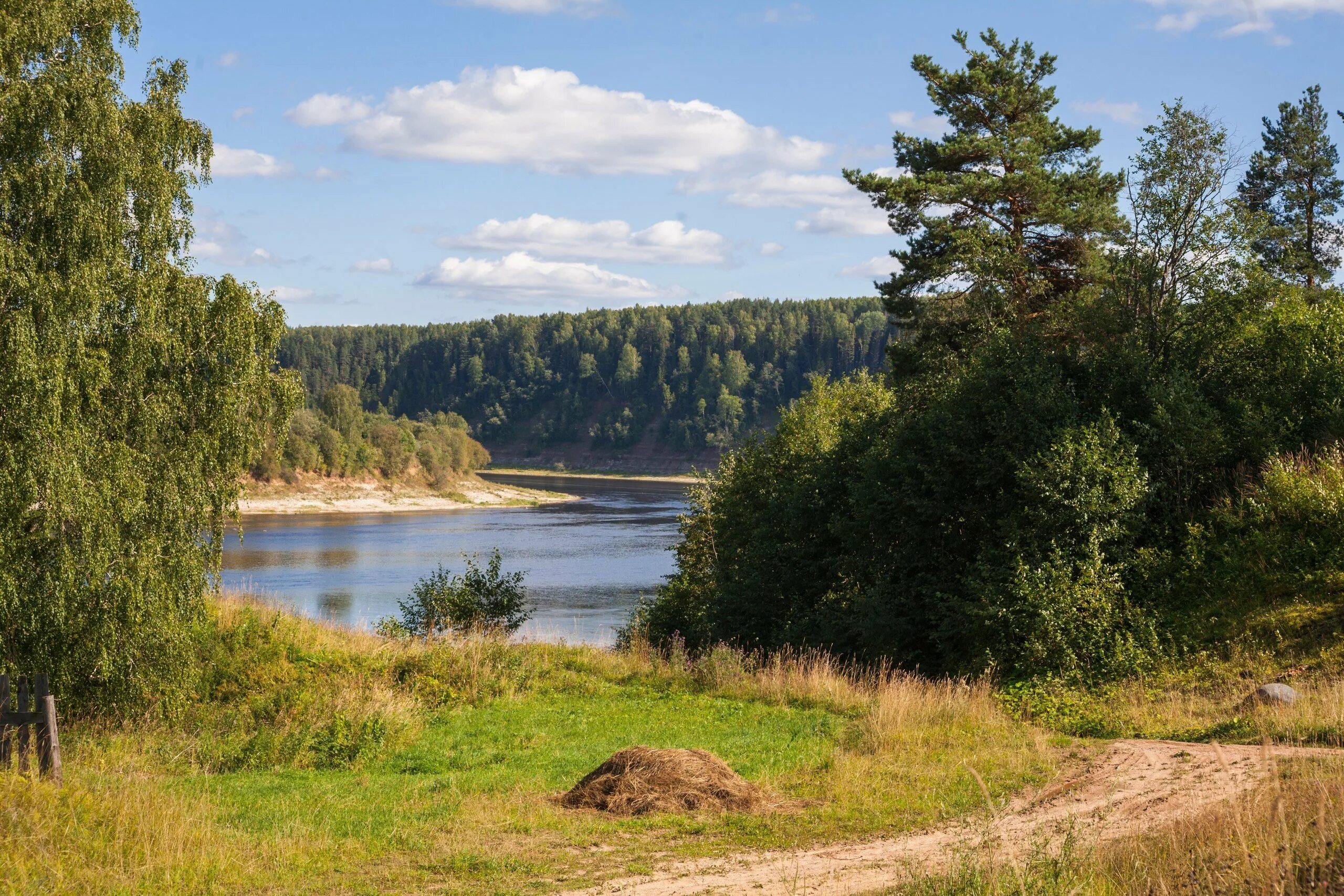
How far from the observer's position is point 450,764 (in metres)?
12.4

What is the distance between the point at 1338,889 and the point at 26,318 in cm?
1484

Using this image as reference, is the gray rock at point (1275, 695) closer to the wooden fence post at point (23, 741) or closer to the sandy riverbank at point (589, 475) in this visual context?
the wooden fence post at point (23, 741)

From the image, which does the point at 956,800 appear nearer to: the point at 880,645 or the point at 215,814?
the point at 215,814

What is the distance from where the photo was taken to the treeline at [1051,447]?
54.8ft

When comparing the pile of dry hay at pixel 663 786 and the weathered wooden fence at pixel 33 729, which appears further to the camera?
the pile of dry hay at pixel 663 786

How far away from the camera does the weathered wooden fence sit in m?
9.11

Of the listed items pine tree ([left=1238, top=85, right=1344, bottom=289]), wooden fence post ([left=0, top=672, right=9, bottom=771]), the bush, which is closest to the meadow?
wooden fence post ([left=0, top=672, right=9, bottom=771])

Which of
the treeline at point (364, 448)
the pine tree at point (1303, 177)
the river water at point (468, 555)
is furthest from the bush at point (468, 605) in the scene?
the treeline at point (364, 448)

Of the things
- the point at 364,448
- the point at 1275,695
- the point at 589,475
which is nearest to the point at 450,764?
the point at 1275,695

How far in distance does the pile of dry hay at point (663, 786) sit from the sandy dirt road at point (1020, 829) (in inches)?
50.6

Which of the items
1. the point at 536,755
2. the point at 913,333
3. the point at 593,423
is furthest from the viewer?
the point at 593,423

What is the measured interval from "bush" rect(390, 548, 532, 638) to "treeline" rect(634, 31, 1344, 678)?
199 inches

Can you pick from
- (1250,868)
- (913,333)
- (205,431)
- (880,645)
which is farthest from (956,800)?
(913,333)

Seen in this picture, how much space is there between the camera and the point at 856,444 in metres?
24.7
